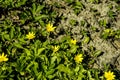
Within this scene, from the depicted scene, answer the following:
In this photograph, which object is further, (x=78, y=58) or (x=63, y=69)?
(x=78, y=58)

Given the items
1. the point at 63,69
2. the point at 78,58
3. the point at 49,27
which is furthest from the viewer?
the point at 49,27

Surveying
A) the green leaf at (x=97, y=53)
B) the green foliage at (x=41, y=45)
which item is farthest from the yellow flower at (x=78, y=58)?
the green leaf at (x=97, y=53)

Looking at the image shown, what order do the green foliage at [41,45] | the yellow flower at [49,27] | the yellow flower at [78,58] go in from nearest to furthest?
the green foliage at [41,45] < the yellow flower at [78,58] < the yellow flower at [49,27]

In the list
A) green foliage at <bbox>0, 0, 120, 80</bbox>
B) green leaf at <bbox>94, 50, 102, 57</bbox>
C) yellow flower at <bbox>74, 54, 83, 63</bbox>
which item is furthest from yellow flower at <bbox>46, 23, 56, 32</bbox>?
green leaf at <bbox>94, 50, 102, 57</bbox>

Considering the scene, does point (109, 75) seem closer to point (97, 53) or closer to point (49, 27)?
point (97, 53)

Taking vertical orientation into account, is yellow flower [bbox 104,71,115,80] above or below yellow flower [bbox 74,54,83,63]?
below

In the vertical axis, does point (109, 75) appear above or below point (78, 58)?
below

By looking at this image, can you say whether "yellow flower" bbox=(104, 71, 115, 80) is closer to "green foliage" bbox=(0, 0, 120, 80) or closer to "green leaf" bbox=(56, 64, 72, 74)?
"green foliage" bbox=(0, 0, 120, 80)

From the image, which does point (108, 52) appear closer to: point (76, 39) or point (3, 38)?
point (76, 39)

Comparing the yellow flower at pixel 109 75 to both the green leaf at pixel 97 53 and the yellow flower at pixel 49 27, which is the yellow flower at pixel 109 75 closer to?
the green leaf at pixel 97 53

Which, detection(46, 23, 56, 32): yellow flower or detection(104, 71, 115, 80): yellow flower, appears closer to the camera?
detection(104, 71, 115, 80): yellow flower

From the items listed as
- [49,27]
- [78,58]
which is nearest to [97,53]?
[78,58]
